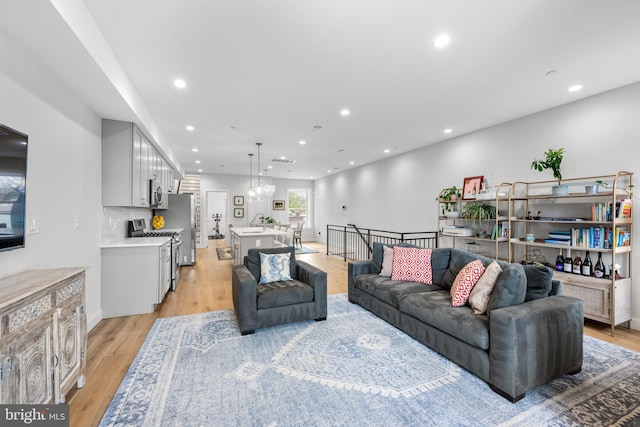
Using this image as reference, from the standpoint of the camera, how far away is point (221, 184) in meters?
10.2

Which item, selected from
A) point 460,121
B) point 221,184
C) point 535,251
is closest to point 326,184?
point 221,184

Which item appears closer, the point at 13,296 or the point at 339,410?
the point at 13,296

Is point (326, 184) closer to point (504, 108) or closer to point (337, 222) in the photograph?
point (337, 222)

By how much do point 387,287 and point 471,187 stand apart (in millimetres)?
2883

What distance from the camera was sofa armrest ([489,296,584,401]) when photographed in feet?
6.37

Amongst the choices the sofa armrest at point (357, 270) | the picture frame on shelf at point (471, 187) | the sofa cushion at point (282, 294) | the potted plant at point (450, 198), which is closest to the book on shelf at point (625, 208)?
the picture frame on shelf at point (471, 187)

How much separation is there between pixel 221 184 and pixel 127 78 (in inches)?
294

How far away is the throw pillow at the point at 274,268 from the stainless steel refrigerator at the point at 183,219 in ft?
12.6

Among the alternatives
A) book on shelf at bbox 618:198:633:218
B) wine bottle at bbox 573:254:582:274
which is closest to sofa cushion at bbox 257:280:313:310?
wine bottle at bbox 573:254:582:274

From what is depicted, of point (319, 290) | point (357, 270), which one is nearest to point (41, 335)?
point (319, 290)

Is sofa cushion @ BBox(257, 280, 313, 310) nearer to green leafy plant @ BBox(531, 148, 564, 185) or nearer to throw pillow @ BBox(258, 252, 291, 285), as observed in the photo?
throw pillow @ BBox(258, 252, 291, 285)

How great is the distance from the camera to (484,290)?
2434 millimetres

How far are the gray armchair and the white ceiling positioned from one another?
224 cm

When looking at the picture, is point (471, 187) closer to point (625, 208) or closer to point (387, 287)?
point (625, 208)
